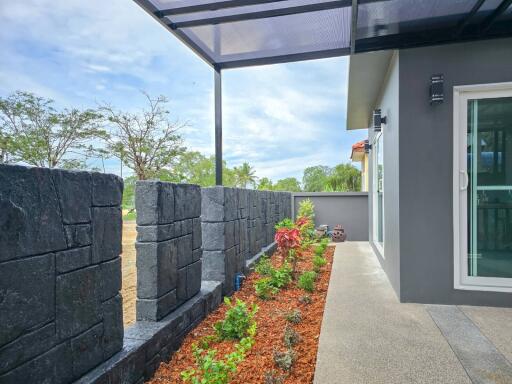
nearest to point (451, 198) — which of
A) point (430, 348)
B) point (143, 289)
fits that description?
point (430, 348)

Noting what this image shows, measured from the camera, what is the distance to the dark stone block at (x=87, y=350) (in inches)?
72.1

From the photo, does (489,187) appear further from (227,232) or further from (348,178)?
(348,178)

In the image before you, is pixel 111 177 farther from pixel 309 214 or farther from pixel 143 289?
pixel 309 214

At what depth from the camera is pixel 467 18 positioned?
10.4 feet

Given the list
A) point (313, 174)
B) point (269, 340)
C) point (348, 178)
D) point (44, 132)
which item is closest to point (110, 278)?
point (269, 340)

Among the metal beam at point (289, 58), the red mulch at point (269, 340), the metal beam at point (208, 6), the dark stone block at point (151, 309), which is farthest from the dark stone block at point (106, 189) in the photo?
the metal beam at point (289, 58)

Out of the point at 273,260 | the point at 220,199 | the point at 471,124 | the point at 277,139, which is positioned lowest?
the point at 273,260

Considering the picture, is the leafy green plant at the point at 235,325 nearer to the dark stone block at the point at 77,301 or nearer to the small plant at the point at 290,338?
the small plant at the point at 290,338

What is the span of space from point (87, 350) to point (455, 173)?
361 cm

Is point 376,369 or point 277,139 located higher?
point 277,139

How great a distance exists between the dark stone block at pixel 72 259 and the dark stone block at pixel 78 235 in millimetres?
32

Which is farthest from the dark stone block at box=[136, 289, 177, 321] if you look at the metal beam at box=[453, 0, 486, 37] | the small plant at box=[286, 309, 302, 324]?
the metal beam at box=[453, 0, 486, 37]

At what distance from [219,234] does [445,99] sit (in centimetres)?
292

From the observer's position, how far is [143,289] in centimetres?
273
